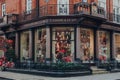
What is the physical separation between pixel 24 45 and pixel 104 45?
897cm

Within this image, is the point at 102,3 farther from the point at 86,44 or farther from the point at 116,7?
the point at 86,44

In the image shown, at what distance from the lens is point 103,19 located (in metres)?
31.4

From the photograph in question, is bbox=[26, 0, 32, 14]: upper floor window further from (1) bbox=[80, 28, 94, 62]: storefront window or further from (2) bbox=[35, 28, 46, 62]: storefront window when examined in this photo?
(1) bbox=[80, 28, 94, 62]: storefront window

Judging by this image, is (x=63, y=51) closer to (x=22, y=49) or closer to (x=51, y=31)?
(x=51, y=31)

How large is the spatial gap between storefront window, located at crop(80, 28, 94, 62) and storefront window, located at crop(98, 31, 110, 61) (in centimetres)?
126

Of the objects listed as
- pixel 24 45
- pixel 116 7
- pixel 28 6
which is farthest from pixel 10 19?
pixel 116 7

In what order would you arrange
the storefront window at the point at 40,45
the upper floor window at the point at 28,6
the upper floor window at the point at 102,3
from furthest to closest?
the upper floor window at the point at 28,6, the upper floor window at the point at 102,3, the storefront window at the point at 40,45

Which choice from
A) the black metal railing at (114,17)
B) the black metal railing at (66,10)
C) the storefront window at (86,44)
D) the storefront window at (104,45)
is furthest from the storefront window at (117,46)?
the black metal railing at (66,10)

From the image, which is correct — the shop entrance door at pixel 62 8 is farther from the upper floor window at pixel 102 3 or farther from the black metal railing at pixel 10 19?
the black metal railing at pixel 10 19

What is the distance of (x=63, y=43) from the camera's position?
30594 mm

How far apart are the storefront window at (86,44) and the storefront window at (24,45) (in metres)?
6.80

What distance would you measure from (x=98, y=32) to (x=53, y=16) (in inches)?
222

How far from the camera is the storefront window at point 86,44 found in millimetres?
31106

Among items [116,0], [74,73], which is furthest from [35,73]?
[116,0]
